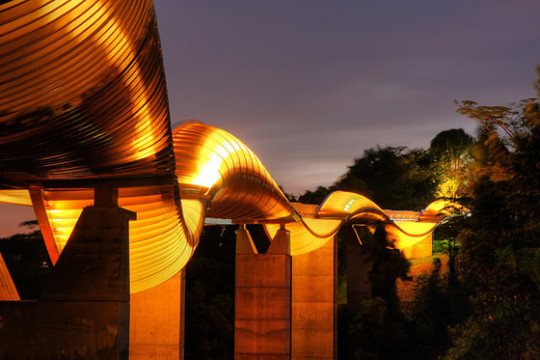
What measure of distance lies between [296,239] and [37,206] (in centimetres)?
1621

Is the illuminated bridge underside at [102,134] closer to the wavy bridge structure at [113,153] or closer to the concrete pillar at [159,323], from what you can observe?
the wavy bridge structure at [113,153]

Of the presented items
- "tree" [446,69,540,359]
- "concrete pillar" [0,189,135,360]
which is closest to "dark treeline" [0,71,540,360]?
"tree" [446,69,540,359]

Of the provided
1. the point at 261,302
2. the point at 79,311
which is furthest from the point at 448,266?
the point at 79,311

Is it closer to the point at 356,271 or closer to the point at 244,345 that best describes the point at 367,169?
the point at 356,271

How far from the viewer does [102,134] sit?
9.16 meters

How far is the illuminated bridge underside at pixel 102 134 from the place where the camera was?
6.73 m

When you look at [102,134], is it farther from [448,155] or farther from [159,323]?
[448,155]

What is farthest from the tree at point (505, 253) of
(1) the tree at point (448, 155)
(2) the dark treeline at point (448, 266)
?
(1) the tree at point (448, 155)

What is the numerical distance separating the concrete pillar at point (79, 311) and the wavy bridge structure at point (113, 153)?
0.03m

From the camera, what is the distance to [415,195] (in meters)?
68.2

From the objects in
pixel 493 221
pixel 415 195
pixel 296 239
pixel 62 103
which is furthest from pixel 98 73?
pixel 415 195

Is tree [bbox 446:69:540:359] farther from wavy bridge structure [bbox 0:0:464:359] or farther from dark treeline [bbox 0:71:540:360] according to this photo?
wavy bridge structure [bbox 0:0:464:359]

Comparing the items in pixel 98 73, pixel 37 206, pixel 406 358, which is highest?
pixel 98 73

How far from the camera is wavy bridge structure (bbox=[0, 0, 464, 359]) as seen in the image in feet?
22.4
